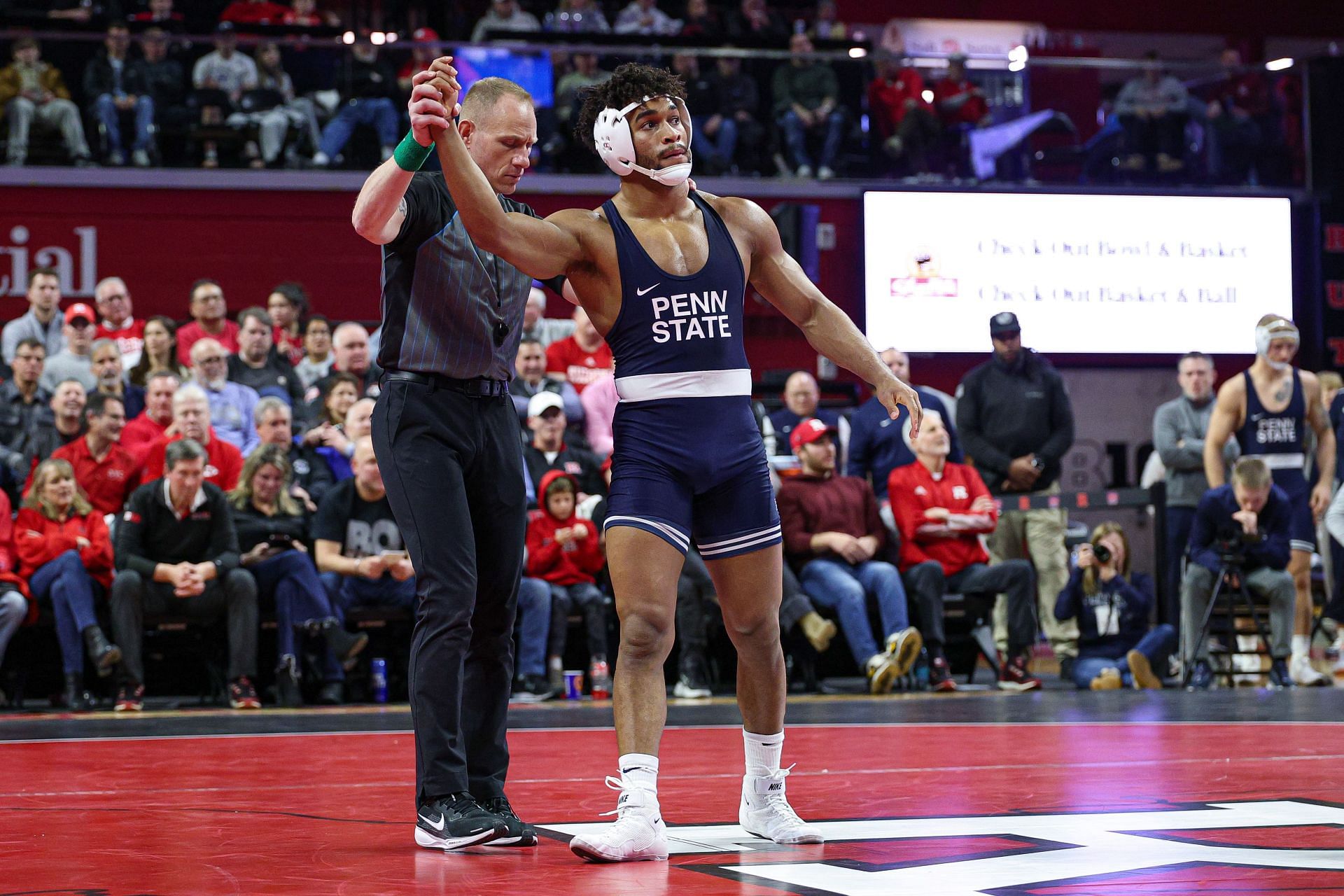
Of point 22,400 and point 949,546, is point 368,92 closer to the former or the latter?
point 22,400

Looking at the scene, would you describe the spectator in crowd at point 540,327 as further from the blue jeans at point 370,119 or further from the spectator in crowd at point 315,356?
the blue jeans at point 370,119

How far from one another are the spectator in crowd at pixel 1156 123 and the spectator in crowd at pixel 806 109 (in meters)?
2.59

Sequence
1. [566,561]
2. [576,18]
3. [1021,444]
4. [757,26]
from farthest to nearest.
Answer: [757,26] < [576,18] < [1021,444] < [566,561]

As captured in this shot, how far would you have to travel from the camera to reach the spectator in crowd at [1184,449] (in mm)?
9969

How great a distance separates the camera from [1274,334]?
9352 mm

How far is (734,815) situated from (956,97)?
10764 mm

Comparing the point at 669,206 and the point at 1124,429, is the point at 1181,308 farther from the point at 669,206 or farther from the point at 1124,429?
the point at 669,206

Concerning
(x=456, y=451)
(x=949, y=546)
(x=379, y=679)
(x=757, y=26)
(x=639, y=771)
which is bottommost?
(x=379, y=679)

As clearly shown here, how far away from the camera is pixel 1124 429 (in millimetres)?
15352

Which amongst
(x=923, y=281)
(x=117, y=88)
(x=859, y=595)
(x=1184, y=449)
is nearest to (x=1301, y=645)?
(x=1184, y=449)

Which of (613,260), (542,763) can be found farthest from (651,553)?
(542,763)

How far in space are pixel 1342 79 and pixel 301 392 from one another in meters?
9.96

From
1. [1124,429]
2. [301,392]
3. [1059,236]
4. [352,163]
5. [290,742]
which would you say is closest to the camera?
[290,742]

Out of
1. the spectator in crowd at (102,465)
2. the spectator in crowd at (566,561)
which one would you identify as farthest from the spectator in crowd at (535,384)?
the spectator in crowd at (102,465)
